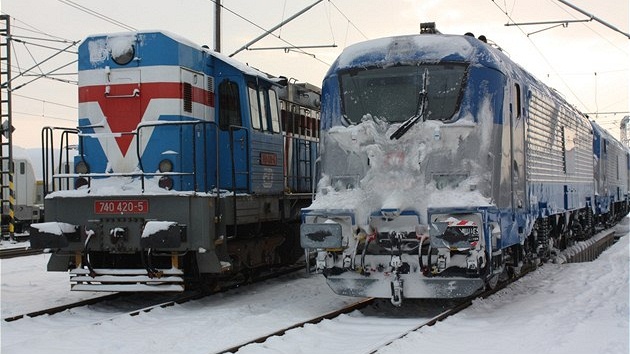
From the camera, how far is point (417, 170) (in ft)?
28.1

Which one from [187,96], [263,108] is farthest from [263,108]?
[187,96]

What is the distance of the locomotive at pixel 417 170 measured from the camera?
326 inches

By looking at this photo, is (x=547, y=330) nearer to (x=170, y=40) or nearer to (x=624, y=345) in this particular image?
(x=624, y=345)

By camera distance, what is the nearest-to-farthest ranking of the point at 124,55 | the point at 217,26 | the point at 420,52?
the point at 420,52 → the point at 124,55 → the point at 217,26

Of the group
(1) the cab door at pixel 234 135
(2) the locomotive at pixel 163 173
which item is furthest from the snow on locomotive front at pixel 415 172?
(1) the cab door at pixel 234 135

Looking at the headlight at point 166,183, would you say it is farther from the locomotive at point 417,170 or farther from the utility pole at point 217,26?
the utility pole at point 217,26

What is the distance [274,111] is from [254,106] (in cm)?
98

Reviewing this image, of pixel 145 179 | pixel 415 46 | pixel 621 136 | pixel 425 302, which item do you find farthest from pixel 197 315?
pixel 621 136

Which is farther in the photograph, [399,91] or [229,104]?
[229,104]

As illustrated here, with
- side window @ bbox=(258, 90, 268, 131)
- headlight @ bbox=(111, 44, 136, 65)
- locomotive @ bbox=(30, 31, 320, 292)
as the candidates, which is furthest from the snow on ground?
headlight @ bbox=(111, 44, 136, 65)

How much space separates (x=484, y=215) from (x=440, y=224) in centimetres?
51

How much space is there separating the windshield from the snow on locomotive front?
1 cm

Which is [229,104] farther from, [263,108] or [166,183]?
[166,183]

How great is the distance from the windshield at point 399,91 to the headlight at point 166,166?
103 inches
